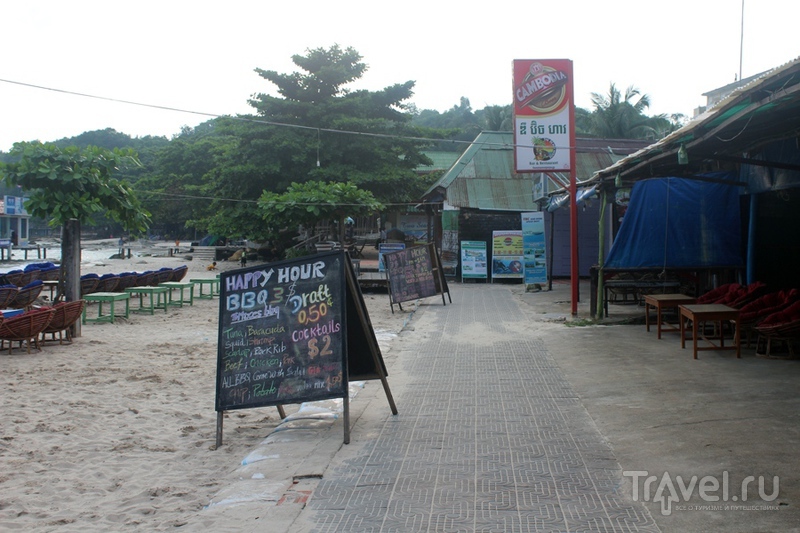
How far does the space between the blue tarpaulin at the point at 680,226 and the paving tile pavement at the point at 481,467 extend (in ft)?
16.0

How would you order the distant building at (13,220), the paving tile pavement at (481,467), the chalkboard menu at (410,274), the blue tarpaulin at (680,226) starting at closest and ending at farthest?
the paving tile pavement at (481,467) < the blue tarpaulin at (680,226) < the chalkboard menu at (410,274) < the distant building at (13,220)

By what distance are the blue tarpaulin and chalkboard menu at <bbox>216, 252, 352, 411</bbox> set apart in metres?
8.06

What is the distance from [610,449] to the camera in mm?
5422

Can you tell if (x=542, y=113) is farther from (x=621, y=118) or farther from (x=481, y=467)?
(x=621, y=118)

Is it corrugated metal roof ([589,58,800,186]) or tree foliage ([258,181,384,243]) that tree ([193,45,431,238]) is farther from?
corrugated metal roof ([589,58,800,186])

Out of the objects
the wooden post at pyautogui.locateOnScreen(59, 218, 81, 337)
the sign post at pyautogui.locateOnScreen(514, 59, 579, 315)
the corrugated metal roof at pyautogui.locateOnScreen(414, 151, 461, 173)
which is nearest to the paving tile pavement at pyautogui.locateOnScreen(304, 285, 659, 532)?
the sign post at pyautogui.locateOnScreen(514, 59, 579, 315)

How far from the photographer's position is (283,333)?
629cm

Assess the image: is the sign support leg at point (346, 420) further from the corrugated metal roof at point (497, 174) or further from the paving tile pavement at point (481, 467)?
the corrugated metal roof at point (497, 174)

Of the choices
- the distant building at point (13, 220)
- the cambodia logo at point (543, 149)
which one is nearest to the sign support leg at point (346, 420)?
the cambodia logo at point (543, 149)

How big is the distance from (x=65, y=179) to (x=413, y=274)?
8.41 metres

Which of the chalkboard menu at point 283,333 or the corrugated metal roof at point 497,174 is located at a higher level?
the corrugated metal roof at point 497,174

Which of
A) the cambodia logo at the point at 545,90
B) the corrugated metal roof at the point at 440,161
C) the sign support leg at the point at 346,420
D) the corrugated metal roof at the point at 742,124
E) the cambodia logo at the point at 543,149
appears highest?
the corrugated metal roof at the point at 440,161

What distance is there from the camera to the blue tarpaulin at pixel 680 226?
12406 mm

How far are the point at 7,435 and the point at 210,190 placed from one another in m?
31.3
